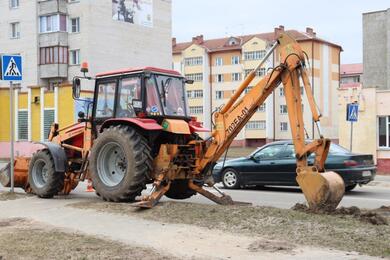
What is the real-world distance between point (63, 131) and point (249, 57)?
6930 centimetres

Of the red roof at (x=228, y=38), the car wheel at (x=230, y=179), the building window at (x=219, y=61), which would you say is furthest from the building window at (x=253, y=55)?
the car wheel at (x=230, y=179)

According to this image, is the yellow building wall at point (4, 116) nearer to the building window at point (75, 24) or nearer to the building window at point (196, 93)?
the building window at point (75, 24)

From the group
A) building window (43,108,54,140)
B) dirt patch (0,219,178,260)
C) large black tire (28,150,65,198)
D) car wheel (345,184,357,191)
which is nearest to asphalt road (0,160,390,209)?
car wheel (345,184,357,191)

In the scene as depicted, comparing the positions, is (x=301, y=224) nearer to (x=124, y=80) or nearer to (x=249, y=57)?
(x=124, y=80)

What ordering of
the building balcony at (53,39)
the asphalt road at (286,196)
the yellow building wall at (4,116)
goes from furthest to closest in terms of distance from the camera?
the building balcony at (53,39) < the yellow building wall at (4,116) < the asphalt road at (286,196)

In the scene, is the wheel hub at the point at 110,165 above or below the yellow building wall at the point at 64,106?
below

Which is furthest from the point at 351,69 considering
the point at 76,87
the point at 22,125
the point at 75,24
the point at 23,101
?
the point at 76,87

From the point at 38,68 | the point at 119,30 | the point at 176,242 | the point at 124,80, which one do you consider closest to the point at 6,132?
the point at 38,68

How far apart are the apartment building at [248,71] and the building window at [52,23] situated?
2649cm

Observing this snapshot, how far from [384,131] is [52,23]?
38.3 metres

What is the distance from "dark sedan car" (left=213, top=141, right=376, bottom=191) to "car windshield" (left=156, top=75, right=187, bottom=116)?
212 inches

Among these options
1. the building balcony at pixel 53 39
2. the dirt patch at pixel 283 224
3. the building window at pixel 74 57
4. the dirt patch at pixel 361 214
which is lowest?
the dirt patch at pixel 283 224

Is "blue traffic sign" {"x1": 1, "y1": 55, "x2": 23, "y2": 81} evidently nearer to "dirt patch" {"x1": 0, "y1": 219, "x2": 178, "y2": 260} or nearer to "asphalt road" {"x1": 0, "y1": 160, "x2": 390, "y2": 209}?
"asphalt road" {"x1": 0, "y1": 160, "x2": 390, "y2": 209}

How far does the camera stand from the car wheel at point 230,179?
57.9 feet
